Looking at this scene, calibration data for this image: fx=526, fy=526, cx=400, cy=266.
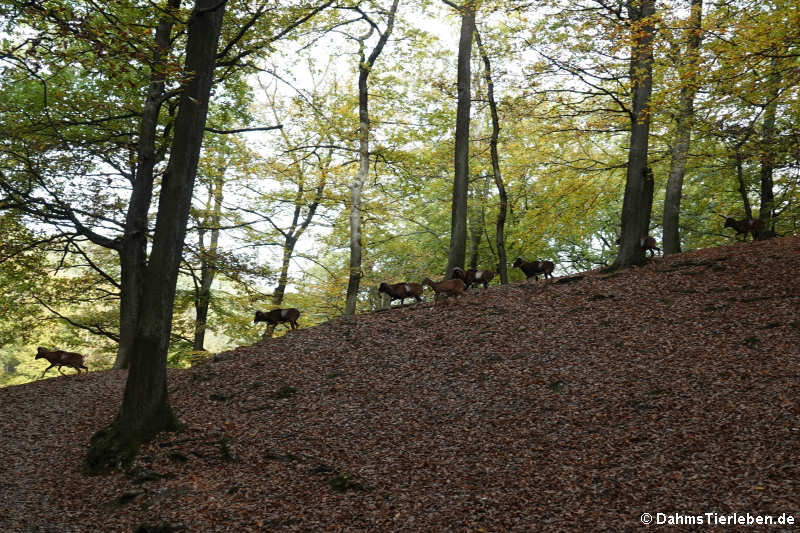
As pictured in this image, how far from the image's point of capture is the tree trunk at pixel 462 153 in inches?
556

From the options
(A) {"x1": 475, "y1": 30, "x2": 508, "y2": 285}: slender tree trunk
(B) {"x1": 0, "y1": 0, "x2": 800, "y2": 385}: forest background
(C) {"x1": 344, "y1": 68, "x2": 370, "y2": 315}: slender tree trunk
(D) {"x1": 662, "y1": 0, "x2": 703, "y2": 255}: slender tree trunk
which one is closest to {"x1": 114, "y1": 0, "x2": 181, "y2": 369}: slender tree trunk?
(B) {"x1": 0, "y1": 0, "x2": 800, "y2": 385}: forest background

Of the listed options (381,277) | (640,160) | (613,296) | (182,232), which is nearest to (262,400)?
(182,232)

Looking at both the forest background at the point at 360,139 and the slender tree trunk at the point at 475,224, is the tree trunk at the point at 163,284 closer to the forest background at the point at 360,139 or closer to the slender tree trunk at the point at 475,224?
the forest background at the point at 360,139

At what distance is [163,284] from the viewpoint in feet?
25.5

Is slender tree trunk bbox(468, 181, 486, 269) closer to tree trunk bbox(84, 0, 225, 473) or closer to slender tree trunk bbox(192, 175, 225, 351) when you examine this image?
slender tree trunk bbox(192, 175, 225, 351)

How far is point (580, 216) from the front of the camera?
54.8 ft

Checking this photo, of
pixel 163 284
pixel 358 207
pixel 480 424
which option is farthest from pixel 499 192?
pixel 163 284

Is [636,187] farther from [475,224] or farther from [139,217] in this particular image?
[139,217]

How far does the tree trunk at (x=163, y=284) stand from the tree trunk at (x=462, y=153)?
7.70 metres

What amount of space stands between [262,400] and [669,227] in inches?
452

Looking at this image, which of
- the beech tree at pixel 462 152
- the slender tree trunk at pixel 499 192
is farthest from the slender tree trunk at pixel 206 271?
the slender tree trunk at pixel 499 192

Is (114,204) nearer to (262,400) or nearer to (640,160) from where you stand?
(262,400)

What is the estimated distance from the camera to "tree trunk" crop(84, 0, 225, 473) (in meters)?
7.60

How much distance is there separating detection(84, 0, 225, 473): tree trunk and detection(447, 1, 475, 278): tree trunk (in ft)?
25.3
